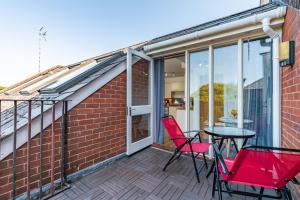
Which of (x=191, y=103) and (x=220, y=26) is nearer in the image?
(x=220, y=26)

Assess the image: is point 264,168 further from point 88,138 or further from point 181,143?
point 88,138

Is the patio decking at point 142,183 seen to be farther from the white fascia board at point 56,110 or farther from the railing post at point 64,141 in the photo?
the white fascia board at point 56,110

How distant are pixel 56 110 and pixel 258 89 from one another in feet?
10.7

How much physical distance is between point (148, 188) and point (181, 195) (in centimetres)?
47

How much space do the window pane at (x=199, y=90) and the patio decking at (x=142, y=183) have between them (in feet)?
2.71

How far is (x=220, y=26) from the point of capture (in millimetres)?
2654

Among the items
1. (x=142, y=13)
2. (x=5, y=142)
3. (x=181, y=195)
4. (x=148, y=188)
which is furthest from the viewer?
(x=142, y=13)

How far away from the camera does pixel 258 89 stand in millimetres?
2686

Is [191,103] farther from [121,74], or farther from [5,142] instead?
[5,142]

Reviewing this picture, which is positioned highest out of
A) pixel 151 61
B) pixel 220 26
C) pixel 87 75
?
pixel 220 26

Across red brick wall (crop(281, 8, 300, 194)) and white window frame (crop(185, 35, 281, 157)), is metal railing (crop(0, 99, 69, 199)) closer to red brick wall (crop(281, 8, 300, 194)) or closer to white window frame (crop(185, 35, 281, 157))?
white window frame (crop(185, 35, 281, 157))

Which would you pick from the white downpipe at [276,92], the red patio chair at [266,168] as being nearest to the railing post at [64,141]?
the red patio chair at [266,168]

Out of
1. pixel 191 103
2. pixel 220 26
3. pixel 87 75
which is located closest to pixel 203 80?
pixel 191 103

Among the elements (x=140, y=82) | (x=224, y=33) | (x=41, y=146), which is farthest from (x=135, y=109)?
(x=224, y=33)
